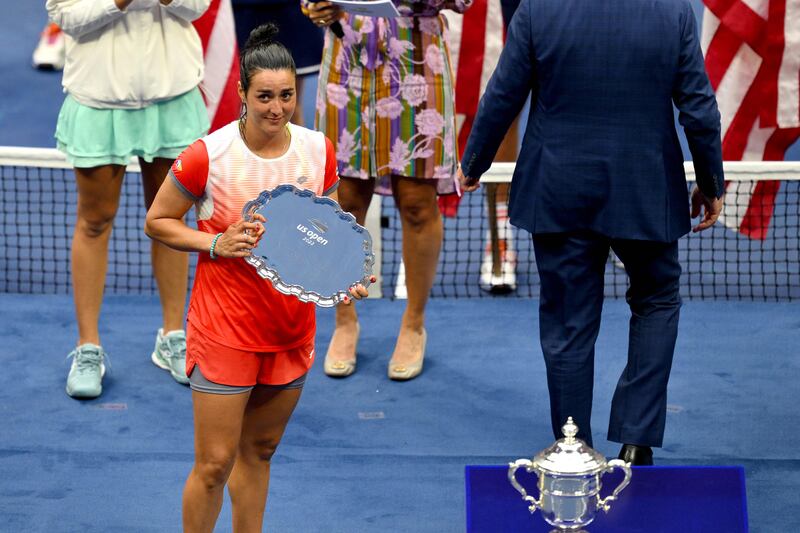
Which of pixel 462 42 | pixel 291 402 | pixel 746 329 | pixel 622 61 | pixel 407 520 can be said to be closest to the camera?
pixel 291 402

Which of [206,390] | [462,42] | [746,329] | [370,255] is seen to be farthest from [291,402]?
[462,42]

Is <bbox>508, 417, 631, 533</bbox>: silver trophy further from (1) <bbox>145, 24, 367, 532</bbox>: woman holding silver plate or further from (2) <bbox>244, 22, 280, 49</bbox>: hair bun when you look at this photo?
(2) <bbox>244, 22, 280, 49</bbox>: hair bun

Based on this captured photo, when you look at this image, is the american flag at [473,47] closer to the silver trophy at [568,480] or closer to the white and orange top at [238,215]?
the white and orange top at [238,215]

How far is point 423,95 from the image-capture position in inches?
197

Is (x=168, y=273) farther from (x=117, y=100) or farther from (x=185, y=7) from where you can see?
(x=185, y=7)

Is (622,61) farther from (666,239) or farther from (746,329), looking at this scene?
(746,329)

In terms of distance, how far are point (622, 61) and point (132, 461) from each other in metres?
2.11

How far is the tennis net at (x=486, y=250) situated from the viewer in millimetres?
6105

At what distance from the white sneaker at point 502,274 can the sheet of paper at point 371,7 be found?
192cm

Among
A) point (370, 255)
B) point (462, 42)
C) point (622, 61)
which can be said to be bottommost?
point (370, 255)

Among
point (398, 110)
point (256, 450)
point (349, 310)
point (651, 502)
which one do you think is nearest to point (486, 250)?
point (349, 310)

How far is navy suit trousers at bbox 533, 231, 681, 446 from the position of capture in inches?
166

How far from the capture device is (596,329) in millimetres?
4328

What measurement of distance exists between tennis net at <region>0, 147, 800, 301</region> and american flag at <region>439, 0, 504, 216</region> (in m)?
0.35
